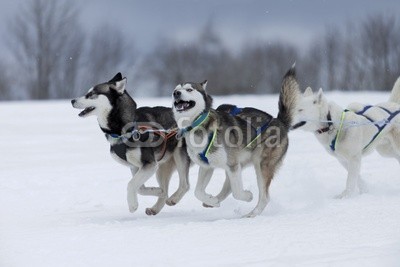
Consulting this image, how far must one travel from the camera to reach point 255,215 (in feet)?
21.8

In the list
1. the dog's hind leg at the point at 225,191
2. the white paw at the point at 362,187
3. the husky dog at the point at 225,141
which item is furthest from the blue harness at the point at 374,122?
the dog's hind leg at the point at 225,191

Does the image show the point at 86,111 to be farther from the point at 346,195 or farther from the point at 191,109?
the point at 346,195

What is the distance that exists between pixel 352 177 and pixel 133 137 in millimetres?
2652

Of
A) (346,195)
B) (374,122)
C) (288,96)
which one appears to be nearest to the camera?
(288,96)

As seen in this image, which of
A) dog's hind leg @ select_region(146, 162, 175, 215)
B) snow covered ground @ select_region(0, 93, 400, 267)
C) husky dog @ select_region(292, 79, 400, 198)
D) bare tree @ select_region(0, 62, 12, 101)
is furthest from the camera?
bare tree @ select_region(0, 62, 12, 101)

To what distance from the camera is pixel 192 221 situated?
6406 millimetres

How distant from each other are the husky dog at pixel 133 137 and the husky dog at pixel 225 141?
1.56 feet

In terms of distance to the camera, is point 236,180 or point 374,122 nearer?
point 236,180

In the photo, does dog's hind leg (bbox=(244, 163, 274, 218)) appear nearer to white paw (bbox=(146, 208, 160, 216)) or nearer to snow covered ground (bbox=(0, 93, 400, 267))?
snow covered ground (bbox=(0, 93, 400, 267))

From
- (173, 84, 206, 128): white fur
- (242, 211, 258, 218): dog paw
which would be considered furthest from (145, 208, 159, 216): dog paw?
(173, 84, 206, 128): white fur

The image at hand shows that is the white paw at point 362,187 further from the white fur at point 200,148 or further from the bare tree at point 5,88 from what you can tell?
the bare tree at point 5,88

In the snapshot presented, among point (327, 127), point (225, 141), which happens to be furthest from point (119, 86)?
point (327, 127)

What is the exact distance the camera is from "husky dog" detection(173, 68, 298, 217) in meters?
6.36

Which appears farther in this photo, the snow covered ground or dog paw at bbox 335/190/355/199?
dog paw at bbox 335/190/355/199
